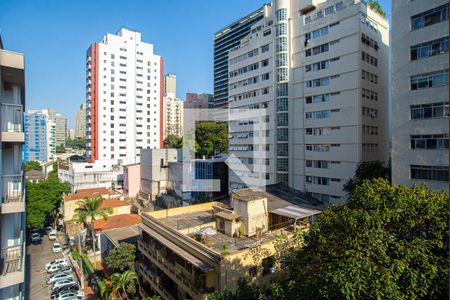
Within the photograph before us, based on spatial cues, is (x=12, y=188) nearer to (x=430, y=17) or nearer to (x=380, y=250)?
(x=380, y=250)

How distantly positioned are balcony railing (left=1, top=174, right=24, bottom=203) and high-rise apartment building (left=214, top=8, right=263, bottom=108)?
6949 centimetres

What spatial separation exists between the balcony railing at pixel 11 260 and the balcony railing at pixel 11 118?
2879mm

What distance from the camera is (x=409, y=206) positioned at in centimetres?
702

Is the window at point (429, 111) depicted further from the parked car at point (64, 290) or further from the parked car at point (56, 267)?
the parked car at point (56, 267)

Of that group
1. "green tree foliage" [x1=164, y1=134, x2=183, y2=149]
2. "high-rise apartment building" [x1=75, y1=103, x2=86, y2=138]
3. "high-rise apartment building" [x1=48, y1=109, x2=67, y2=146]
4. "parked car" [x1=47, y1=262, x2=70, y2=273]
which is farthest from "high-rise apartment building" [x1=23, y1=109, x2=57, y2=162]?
"parked car" [x1=47, y1=262, x2=70, y2=273]

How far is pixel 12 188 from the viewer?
6766 millimetres

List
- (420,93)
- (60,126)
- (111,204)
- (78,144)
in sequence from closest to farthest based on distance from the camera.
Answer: (420,93)
(111,204)
(78,144)
(60,126)

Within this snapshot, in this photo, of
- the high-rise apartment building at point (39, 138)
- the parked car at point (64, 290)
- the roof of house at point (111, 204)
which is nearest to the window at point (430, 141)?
the parked car at point (64, 290)

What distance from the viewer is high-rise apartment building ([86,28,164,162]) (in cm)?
4962

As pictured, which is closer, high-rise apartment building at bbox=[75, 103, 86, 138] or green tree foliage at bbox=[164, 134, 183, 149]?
green tree foliage at bbox=[164, 134, 183, 149]

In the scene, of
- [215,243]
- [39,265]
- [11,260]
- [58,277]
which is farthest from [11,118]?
[39,265]

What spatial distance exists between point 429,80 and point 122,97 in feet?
166

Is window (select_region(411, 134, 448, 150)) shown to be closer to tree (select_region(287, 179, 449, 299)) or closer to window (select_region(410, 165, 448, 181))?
window (select_region(410, 165, 448, 181))

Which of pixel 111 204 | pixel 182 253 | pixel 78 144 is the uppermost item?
pixel 78 144
